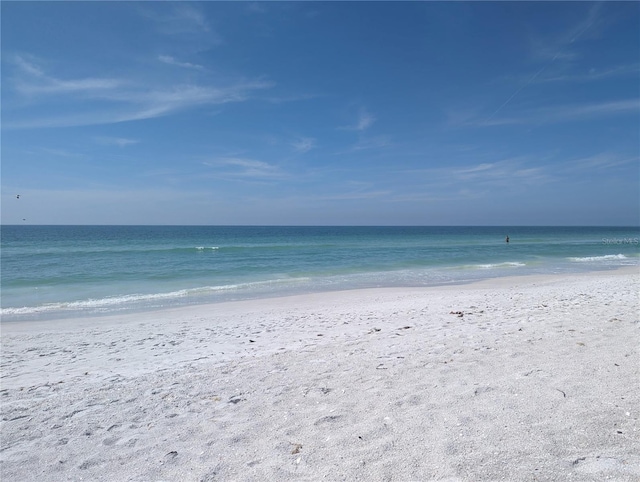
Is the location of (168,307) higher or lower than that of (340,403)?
lower

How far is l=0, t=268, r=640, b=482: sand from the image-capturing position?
3160mm

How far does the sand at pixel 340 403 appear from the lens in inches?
124

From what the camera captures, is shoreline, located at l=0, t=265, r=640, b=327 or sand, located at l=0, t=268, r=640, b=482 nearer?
sand, located at l=0, t=268, r=640, b=482

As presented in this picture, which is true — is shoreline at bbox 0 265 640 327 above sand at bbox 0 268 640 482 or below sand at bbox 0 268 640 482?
below

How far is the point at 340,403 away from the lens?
14.2ft

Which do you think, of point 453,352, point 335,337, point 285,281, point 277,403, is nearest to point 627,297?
point 453,352

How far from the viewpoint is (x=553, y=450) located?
311cm

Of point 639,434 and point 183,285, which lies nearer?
point 639,434

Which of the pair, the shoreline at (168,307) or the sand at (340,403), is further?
the shoreline at (168,307)

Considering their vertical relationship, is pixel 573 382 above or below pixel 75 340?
above

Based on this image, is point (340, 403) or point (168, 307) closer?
point (340, 403)

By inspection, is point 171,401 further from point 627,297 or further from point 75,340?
point 627,297

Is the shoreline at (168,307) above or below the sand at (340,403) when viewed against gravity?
below

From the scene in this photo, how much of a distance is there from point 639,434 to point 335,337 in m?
5.12
